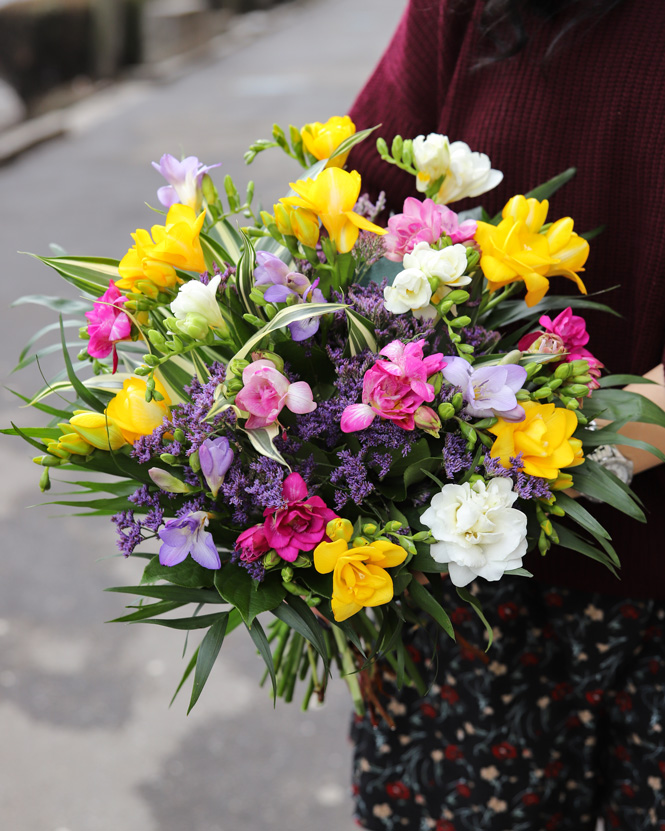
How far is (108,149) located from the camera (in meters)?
6.63

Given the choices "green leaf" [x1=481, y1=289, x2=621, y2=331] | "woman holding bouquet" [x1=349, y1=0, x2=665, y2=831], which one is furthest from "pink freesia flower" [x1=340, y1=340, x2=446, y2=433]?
"woman holding bouquet" [x1=349, y1=0, x2=665, y2=831]

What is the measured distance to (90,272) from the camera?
90cm

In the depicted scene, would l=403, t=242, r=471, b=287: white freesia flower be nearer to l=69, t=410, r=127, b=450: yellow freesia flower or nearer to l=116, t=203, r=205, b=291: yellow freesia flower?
l=116, t=203, r=205, b=291: yellow freesia flower

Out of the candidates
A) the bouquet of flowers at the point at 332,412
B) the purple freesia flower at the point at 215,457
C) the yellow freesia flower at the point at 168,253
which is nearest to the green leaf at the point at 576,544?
the bouquet of flowers at the point at 332,412

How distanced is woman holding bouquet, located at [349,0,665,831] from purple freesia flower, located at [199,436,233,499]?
384 mm

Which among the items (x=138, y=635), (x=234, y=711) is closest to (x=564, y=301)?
(x=234, y=711)

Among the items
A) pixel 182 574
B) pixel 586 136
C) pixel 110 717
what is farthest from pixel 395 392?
pixel 110 717

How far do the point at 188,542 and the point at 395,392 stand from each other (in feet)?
0.73

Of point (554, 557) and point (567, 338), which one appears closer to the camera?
point (567, 338)

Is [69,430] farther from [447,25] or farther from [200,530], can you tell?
[447,25]

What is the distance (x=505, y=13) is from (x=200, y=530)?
0.73m

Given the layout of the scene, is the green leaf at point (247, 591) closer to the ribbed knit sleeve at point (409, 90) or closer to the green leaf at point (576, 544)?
the green leaf at point (576, 544)

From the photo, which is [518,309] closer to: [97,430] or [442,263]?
[442,263]

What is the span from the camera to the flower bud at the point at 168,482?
2.50 feet
